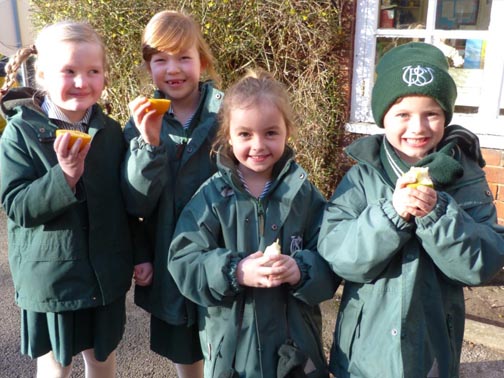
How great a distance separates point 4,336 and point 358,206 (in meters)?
3.04

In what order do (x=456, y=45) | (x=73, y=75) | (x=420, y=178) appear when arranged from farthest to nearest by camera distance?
(x=456, y=45)
(x=73, y=75)
(x=420, y=178)

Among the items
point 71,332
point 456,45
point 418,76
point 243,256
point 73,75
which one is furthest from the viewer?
point 456,45

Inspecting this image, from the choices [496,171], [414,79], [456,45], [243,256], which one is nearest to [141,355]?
[243,256]

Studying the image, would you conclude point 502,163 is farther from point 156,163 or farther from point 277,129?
point 156,163

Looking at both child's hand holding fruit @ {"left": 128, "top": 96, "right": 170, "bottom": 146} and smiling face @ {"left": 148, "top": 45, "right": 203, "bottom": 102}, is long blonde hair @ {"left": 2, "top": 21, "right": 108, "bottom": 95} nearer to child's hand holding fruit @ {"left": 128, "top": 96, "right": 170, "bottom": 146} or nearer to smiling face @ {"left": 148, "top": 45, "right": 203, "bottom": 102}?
smiling face @ {"left": 148, "top": 45, "right": 203, "bottom": 102}

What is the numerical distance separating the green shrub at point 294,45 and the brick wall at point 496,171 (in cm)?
138

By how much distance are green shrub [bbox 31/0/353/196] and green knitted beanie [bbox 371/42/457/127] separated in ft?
9.40

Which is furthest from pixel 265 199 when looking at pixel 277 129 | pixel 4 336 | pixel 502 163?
pixel 502 163

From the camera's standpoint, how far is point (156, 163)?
2.06 metres

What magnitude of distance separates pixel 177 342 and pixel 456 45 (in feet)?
12.4

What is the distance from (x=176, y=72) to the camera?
232 cm

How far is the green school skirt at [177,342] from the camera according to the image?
2.34 meters

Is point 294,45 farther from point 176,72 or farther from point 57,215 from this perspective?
point 57,215

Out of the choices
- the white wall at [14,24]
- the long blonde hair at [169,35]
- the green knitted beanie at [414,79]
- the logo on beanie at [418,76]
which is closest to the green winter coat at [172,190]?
the long blonde hair at [169,35]
